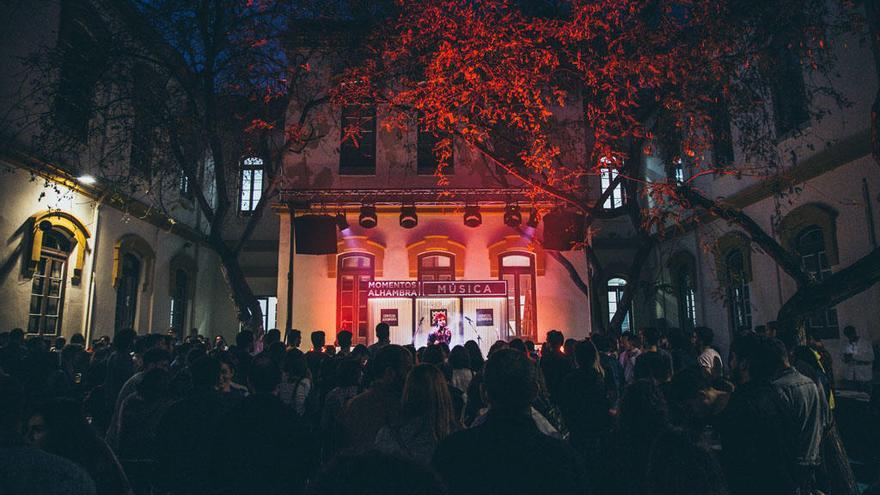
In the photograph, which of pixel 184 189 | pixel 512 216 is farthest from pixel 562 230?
pixel 184 189

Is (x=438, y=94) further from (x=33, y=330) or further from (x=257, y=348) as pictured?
(x=33, y=330)

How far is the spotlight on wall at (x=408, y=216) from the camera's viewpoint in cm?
1722

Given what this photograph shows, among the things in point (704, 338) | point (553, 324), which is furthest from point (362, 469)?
point (553, 324)

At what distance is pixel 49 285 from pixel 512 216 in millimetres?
12443

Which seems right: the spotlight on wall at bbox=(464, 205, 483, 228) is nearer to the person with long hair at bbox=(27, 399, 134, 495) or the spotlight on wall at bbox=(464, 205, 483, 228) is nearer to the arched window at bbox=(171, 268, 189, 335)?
the arched window at bbox=(171, 268, 189, 335)

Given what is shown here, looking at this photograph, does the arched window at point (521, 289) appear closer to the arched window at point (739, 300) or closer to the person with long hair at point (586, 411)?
the arched window at point (739, 300)

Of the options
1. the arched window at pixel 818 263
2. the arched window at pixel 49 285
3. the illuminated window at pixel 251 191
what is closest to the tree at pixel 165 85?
the arched window at pixel 49 285

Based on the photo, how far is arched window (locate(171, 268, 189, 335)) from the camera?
20131mm

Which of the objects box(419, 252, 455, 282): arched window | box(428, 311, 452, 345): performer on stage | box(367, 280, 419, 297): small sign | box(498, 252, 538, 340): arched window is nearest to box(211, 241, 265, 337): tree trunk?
box(367, 280, 419, 297): small sign

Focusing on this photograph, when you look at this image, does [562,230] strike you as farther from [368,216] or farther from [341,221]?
[341,221]

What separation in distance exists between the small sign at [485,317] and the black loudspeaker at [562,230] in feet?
8.96

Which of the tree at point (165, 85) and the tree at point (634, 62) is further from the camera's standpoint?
the tree at point (165, 85)

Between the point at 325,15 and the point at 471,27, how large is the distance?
434 centimetres

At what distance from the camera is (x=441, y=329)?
15273mm
